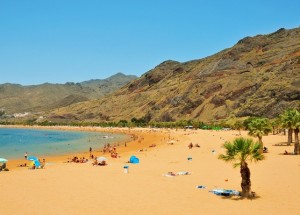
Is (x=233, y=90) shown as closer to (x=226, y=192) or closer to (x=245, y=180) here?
(x=226, y=192)

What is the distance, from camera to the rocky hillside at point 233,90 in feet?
Answer: 356

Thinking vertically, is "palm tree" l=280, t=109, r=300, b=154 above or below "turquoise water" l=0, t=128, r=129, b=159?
above

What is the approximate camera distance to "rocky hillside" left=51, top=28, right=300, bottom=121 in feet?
356

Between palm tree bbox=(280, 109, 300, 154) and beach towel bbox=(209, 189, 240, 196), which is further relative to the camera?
palm tree bbox=(280, 109, 300, 154)

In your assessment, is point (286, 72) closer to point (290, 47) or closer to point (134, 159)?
point (290, 47)

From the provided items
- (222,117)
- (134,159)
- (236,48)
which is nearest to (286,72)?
(222,117)

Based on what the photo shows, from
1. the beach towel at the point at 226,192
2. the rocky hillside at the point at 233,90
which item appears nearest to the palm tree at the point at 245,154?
the beach towel at the point at 226,192

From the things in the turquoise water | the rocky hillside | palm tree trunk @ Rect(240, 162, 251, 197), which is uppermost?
the rocky hillside

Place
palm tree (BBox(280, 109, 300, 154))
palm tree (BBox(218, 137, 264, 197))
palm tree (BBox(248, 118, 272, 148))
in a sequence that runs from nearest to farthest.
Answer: palm tree (BBox(218, 137, 264, 197)) → palm tree (BBox(280, 109, 300, 154)) → palm tree (BBox(248, 118, 272, 148))

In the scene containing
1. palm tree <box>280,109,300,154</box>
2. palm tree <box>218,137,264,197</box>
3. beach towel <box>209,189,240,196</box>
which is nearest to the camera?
palm tree <box>218,137,264,197</box>

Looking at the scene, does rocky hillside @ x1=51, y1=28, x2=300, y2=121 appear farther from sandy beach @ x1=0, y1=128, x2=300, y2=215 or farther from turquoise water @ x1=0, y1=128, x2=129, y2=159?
sandy beach @ x1=0, y1=128, x2=300, y2=215

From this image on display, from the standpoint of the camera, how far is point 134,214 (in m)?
15.6

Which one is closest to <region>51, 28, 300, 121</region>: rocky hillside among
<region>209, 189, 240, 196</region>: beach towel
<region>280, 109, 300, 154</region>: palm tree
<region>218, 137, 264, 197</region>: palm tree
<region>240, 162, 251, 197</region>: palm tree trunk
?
<region>280, 109, 300, 154</region>: palm tree

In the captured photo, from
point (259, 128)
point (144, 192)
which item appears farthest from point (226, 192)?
point (259, 128)
